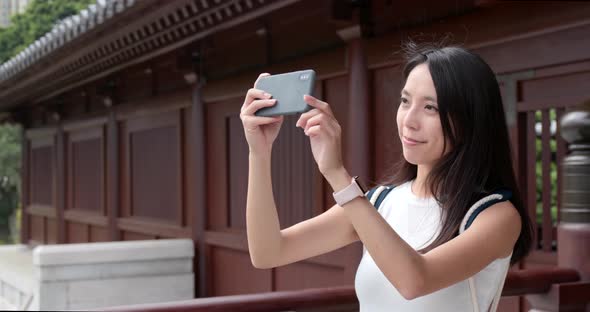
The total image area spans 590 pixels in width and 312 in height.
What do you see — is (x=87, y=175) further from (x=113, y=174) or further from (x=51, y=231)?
(x=51, y=231)

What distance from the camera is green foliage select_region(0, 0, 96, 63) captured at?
26188mm

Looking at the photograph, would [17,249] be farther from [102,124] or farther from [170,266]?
[170,266]

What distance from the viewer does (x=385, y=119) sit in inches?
197

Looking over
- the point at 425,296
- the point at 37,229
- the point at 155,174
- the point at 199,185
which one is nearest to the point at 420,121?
the point at 425,296

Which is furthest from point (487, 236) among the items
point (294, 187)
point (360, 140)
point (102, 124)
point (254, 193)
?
point (102, 124)

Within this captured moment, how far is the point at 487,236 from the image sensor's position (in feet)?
4.68

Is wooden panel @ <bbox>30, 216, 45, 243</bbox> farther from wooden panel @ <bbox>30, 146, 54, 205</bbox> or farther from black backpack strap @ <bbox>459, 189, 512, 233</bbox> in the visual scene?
black backpack strap @ <bbox>459, 189, 512, 233</bbox>

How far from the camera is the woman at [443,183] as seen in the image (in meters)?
1.37

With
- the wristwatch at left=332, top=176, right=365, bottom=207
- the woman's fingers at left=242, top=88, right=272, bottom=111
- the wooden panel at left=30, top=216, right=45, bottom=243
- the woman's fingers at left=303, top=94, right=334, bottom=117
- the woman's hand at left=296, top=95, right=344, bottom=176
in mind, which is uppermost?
the woman's fingers at left=242, top=88, right=272, bottom=111

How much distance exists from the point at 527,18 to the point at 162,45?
361cm

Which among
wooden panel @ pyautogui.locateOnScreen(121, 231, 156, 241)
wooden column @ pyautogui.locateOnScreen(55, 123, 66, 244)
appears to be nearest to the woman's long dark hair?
wooden panel @ pyautogui.locateOnScreen(121, 231, 156, 241)

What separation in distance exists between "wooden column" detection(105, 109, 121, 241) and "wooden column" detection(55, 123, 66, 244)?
98.0 inches

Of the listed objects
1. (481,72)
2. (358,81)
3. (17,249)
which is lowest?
(17,249)

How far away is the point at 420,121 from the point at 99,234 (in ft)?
30.4
